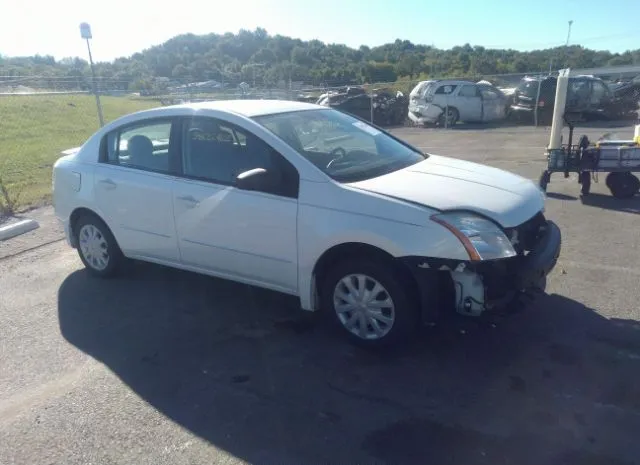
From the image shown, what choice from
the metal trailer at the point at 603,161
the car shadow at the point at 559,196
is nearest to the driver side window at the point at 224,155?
the metal trailer at the point at 603,161

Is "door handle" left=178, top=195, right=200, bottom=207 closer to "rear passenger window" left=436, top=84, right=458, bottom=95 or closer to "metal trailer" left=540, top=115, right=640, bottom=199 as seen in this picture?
"metal trailer" left=540, top=115, right=640, bottom=199

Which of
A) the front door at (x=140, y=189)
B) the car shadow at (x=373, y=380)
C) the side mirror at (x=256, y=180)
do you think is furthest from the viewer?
the front door at (x=140, y=189)

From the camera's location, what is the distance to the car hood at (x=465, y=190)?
3.61 meters

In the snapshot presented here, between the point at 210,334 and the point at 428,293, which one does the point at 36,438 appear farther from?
the point at 428,293

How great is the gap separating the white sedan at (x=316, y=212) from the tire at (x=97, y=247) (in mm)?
18

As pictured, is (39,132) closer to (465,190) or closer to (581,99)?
(581,99)

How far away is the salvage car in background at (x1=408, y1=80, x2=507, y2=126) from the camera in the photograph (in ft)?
63.7

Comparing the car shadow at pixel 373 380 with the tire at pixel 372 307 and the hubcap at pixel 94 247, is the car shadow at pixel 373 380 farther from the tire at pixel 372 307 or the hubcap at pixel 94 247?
the hubcap at pixel 94 247

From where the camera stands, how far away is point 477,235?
3.45 meters

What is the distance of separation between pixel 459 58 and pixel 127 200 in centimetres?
4731

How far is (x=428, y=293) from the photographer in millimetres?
3561

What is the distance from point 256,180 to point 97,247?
7.71ft

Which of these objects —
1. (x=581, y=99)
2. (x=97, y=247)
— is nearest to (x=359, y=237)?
(x=97, y=247)

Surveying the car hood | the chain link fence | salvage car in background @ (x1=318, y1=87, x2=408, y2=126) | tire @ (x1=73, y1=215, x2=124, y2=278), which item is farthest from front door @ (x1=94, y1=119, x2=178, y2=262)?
salvage car in background @ (x1=318, y1=87, x2=408, y2=126)
